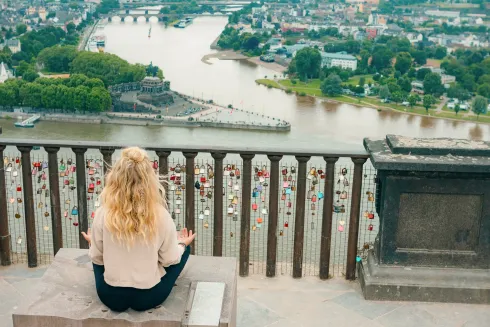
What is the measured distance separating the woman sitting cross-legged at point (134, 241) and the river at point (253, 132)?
16.8m

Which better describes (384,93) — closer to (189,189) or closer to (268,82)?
(268,82)

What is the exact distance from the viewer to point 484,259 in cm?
275

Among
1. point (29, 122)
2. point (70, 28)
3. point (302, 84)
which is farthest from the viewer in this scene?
point (70, 28)

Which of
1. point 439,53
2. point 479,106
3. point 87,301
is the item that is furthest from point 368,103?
point 87,301

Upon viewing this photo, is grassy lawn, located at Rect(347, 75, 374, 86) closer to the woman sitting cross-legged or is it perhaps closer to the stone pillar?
the stone pillar

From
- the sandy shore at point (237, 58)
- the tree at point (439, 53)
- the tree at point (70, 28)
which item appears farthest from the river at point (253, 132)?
the tree at point (70, 28)

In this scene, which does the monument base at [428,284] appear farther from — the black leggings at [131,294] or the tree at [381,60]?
the tree at [381,60]

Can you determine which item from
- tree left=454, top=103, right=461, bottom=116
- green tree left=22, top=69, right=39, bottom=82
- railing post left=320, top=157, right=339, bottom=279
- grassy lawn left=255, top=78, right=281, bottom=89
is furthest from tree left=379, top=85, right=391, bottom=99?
railing post left=320, top=157, right=339, bottom=279

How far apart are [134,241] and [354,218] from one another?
4.17ft

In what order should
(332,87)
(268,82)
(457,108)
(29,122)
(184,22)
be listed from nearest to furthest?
(29,122)
(457,108)
(332,87)
(268,82)
(184,22)

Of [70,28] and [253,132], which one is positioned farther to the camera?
[70,28]

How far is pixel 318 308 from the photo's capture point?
107 inches

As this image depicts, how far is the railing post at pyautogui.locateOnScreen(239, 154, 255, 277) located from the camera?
2.88 m

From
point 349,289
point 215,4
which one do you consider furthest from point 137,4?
point 349,289
